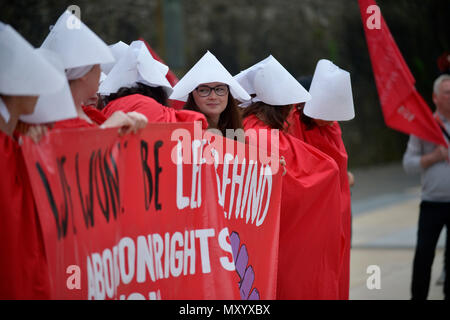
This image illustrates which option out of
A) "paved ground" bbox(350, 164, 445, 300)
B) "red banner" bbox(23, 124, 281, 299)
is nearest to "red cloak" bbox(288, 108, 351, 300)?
"red banner" bbox(23, 124, 281, 299)

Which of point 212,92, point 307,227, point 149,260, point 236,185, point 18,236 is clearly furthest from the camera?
point 307,227

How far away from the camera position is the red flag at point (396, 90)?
5.65 meters

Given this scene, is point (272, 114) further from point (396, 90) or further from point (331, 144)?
point (396, 90)

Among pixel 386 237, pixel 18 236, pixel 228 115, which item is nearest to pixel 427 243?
pixel 228 115

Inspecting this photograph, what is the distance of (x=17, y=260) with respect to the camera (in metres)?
3.05

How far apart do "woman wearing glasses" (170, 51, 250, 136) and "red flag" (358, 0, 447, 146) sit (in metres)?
1.35

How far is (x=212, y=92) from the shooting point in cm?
461

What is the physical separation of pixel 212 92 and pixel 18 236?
6.02ft

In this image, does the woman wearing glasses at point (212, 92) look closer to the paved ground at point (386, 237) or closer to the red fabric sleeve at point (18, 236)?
the red fabric sleeve at point (18, 236)

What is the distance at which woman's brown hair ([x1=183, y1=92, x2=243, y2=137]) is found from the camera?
15.5ft

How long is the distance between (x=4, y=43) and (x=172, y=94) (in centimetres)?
167

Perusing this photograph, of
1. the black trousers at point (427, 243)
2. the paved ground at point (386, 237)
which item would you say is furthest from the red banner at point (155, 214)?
the paved ground at point (386, 237)

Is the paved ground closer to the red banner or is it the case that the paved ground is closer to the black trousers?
the black trousers

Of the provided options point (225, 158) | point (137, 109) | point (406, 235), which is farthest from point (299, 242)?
point (406, 235)
